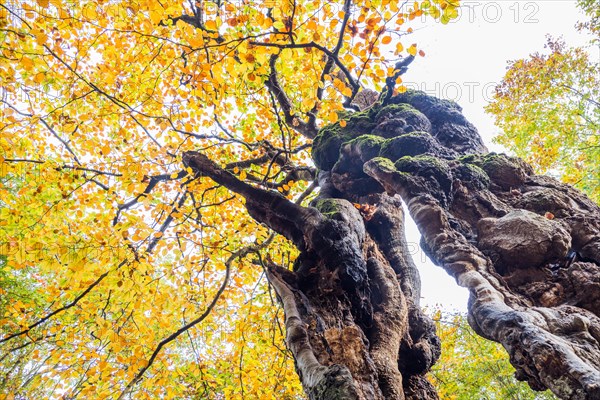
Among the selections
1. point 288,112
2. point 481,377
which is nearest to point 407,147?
point 288,112

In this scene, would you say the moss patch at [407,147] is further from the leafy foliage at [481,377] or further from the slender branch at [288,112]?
the leafy foliage at [481,377]

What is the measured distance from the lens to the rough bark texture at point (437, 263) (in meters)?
2.06

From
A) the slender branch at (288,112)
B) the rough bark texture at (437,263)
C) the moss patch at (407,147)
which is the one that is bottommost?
the rough bark texture at (437,263)

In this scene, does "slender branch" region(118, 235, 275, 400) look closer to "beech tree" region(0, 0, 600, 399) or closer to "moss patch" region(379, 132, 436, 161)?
"beech tree" region(0, 0, 600, 399)

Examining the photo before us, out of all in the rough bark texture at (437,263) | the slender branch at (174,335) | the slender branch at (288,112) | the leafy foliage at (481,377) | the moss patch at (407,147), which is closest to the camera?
the rough bark texture at (437,263)

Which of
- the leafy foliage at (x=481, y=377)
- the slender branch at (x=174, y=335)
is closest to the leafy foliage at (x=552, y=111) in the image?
the leafy foliage at (x=481, y=377)

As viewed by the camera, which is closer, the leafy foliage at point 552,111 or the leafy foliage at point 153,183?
the leafy foliage at point 153,183

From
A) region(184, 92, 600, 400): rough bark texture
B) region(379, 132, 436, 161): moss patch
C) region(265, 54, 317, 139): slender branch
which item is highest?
region(265, 54, 317, 139): slender branch

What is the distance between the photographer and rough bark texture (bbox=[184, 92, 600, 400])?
2.06 meters

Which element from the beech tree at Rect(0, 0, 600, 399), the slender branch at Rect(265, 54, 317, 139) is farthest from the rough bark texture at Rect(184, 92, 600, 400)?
the slender branch at Rect(265, 54, 317, 139)

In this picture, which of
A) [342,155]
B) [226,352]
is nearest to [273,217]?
[342,155]

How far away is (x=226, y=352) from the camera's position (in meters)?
11.8

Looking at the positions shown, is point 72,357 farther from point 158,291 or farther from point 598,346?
point 598,346

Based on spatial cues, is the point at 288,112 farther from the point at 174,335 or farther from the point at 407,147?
the point at 174,335
